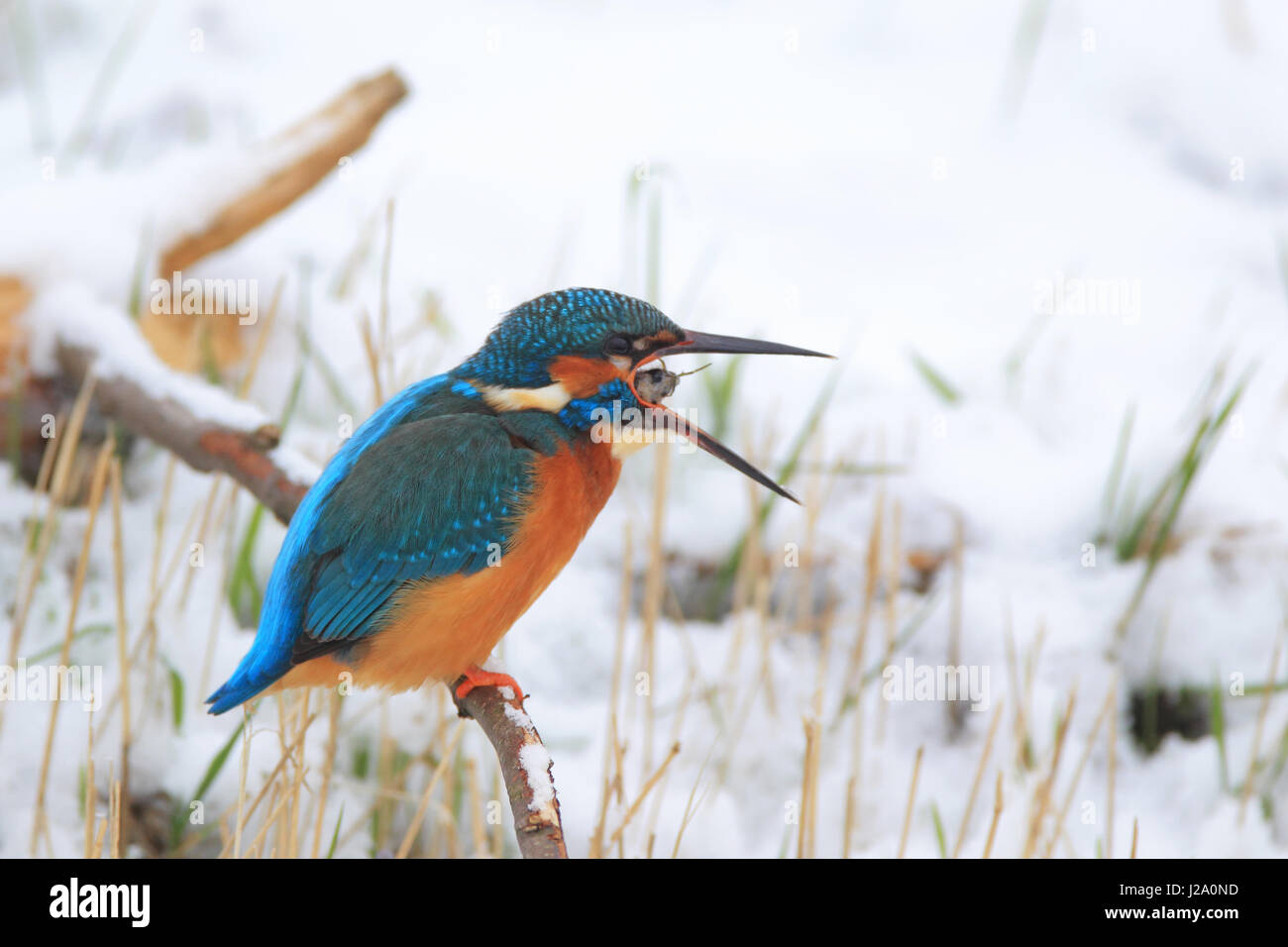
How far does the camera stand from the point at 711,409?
3127mm

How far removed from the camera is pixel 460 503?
68.5 inches

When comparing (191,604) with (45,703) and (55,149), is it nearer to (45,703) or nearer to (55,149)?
(45,703)

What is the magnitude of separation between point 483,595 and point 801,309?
2059 millimetres

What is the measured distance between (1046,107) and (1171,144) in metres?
0.41

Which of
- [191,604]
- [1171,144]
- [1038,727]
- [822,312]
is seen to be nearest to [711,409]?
[822,312]

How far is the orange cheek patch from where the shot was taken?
66.1 inches

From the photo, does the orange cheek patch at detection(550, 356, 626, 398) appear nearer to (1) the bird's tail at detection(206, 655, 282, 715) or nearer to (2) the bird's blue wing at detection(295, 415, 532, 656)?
(2) the bird's blue wing at detection(295, 415, 532, 656)

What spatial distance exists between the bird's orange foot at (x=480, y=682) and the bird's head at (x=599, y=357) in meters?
0.41

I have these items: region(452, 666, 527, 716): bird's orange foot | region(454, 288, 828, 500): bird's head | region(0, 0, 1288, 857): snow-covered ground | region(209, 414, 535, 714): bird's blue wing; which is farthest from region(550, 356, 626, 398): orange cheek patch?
region(0, 0, 1288, 857): snow-covered ground

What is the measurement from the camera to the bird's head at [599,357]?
1646mm

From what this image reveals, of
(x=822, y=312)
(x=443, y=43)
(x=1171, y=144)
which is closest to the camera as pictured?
(x=822, y=312)

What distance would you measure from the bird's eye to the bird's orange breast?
0.55 ft

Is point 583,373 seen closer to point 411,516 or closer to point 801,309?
point 411,516

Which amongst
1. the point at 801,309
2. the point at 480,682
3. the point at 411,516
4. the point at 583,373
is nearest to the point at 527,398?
the point at 583,373
